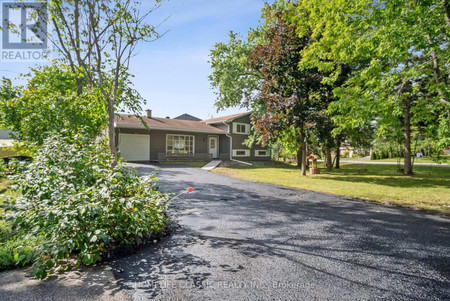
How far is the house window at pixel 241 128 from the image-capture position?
2347 cm

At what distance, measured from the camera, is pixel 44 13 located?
17.9 ft

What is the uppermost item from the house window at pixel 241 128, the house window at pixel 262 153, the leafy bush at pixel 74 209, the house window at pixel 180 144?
the house window at pixel 241 128

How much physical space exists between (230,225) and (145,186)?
1884mm

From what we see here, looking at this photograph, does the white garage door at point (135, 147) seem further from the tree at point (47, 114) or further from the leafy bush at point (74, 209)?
the leafy bush at point (74, 209)

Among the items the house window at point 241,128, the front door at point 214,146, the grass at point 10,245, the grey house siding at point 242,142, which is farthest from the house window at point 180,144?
the grass at point 10,245

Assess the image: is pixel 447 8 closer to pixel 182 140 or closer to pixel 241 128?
pixel 182 140

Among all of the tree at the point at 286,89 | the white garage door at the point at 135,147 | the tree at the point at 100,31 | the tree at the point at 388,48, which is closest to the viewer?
the tree at the point at 100,31

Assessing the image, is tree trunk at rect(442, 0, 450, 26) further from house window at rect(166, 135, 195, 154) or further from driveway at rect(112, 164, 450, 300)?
house window at rect(166, 135, 195, 154)

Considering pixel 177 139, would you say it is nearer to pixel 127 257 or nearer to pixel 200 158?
pixel 200 158

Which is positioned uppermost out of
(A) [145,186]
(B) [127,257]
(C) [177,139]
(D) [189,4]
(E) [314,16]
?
(E) [314,16]

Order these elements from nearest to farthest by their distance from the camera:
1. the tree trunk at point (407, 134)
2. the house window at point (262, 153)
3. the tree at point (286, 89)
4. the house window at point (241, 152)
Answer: the tree at point (286, 89), the tree trunk at point (407, 134), the house window at point (241, 152), the house window at point (262, 153)

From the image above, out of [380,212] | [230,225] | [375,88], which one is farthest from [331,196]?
[230,225]

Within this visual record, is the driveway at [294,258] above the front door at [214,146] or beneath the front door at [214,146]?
beneath

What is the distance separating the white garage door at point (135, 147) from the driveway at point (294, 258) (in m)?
14.3
